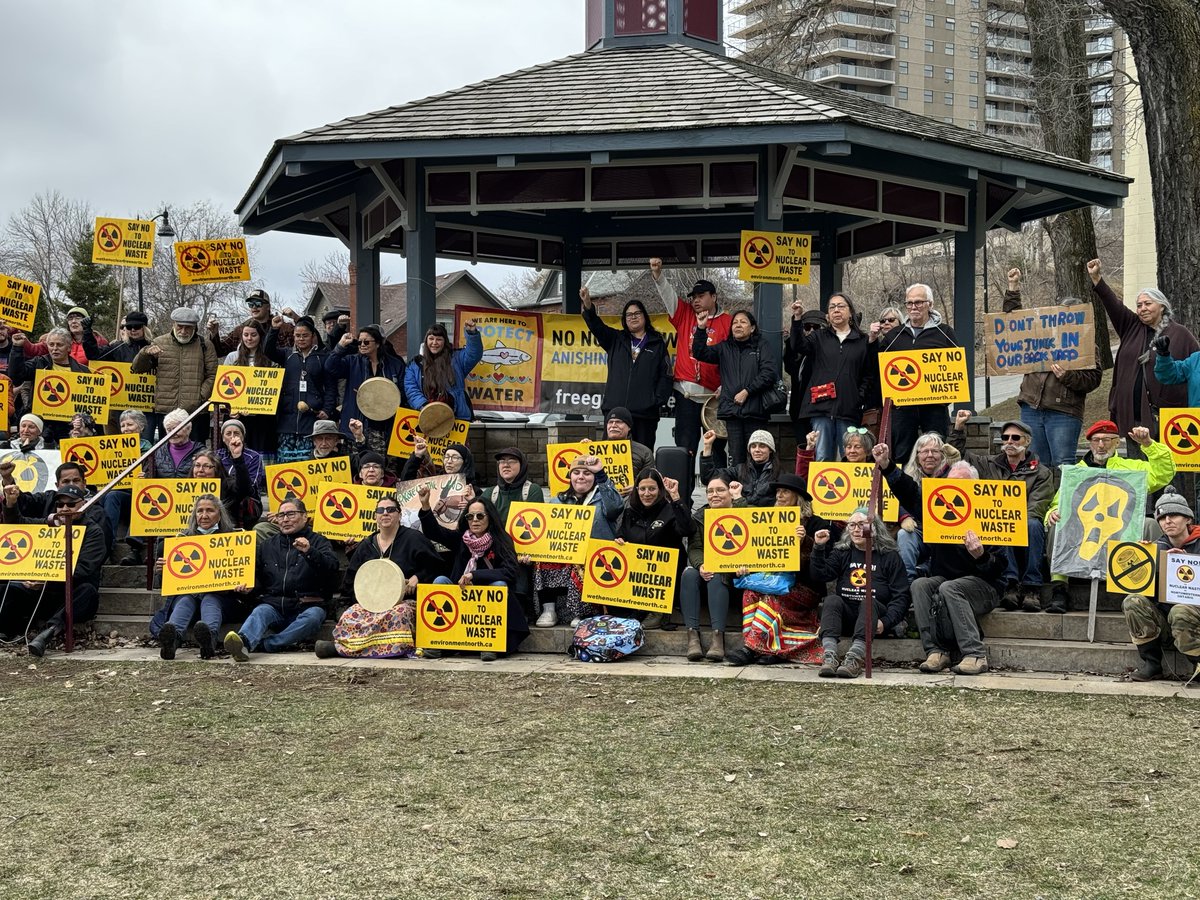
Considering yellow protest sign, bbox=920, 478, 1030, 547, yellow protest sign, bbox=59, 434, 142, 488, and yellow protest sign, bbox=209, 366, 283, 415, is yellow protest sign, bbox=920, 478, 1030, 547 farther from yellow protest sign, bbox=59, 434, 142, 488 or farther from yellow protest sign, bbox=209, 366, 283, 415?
yellow protest sign, bbox=59, 434, 142, 488

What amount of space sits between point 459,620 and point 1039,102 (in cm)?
1700

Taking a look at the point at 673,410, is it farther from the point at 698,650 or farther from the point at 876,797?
the point at 876,797

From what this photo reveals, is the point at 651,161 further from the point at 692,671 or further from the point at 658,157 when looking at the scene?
the point at 692,671

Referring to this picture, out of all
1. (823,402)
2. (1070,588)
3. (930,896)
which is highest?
Answer: (823,402)

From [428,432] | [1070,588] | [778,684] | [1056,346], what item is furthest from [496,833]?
[1056,346]

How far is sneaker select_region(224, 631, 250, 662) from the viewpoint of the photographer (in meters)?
10.1

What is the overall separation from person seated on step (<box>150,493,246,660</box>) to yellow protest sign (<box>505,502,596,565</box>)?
2.33m

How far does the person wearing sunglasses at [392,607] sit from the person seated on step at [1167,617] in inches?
204

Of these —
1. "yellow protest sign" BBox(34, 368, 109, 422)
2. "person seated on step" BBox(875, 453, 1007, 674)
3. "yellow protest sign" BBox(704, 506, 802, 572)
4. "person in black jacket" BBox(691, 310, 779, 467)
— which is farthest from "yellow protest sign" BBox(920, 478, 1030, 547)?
"yellow protest sign" BBox(34, 368, 109, 422)

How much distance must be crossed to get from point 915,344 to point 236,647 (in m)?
6.07

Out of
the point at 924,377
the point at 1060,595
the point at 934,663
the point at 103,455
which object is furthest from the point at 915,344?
the point at 103,455

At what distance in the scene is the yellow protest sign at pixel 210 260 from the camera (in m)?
14.9

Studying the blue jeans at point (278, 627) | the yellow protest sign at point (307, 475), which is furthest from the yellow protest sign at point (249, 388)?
the blue jeans at point (278, 627)

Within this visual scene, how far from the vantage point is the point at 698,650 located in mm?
10047
